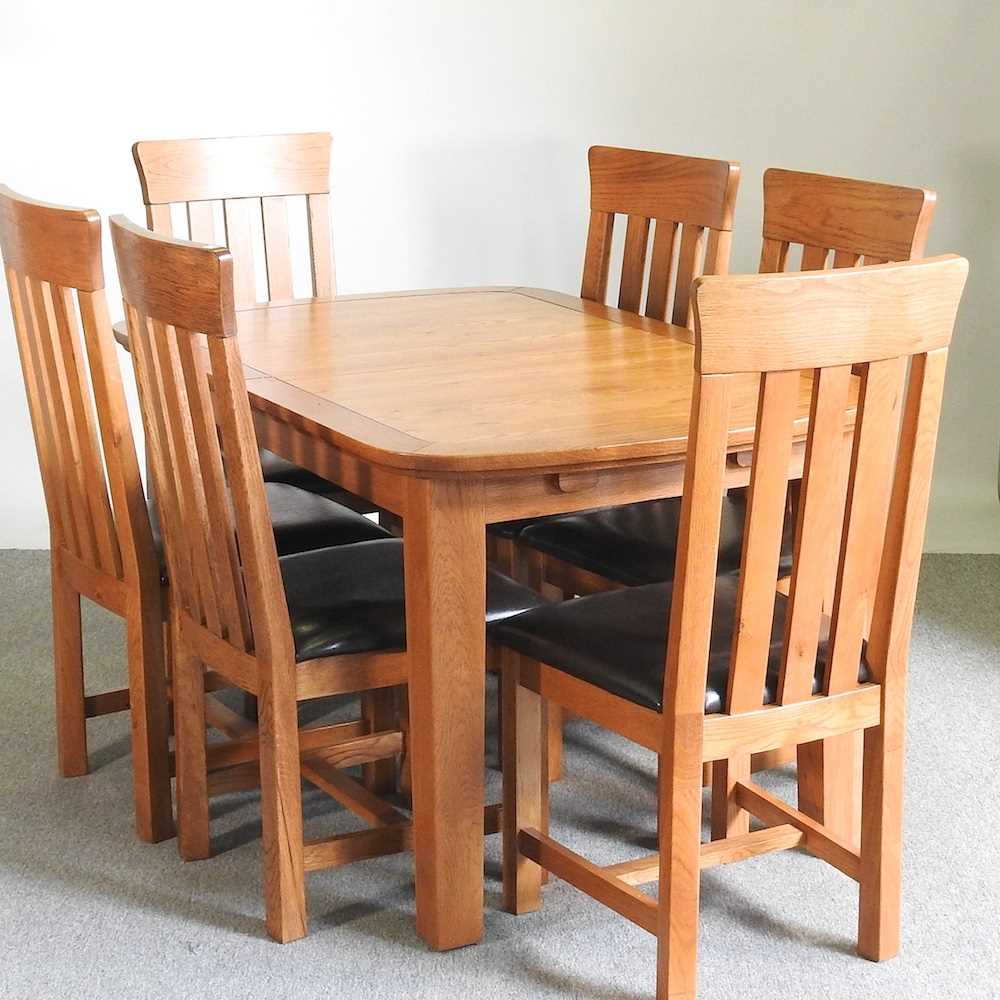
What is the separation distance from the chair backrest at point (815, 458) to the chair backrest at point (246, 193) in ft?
5.28

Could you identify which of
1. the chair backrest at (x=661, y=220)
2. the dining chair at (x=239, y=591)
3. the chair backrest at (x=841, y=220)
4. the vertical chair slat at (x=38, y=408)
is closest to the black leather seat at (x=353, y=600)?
the dining chair at (x=239, y=591)

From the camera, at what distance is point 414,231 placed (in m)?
4.22

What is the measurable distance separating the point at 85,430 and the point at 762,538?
114 cm

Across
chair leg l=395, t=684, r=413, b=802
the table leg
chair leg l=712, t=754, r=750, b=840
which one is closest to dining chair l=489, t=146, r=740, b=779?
chair leg l=395, t=684, r=413, b=802

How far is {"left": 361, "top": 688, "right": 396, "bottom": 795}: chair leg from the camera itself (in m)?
2.66

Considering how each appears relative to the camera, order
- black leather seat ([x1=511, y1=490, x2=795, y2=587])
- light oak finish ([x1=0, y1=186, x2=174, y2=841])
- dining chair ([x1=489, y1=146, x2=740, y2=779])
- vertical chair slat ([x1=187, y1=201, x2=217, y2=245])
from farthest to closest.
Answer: vertical chair slat ([x1=187, y1=201, x2=217, y2=245]), dining chair ([x1=489, y1=146, x2=740, y2=779]), black leather seat ([x1=511, y1=490, x2=795, y2=587]), light oak finish ([x1=0, y1=186, x2=174, y2=841])

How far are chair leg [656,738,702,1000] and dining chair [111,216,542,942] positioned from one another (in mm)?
426

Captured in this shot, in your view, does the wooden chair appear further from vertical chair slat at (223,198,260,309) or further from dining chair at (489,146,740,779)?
vertical chair slat at (223,198,260,309)

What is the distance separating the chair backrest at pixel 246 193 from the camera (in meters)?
3.26

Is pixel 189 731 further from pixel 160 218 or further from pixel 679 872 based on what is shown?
pixel 160 218

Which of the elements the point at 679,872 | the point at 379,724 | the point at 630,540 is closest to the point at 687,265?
the point at 630,540

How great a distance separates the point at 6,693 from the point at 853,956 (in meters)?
1.78

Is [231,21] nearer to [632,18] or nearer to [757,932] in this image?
[632,18]

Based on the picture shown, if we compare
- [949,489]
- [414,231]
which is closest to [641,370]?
[414,231]
